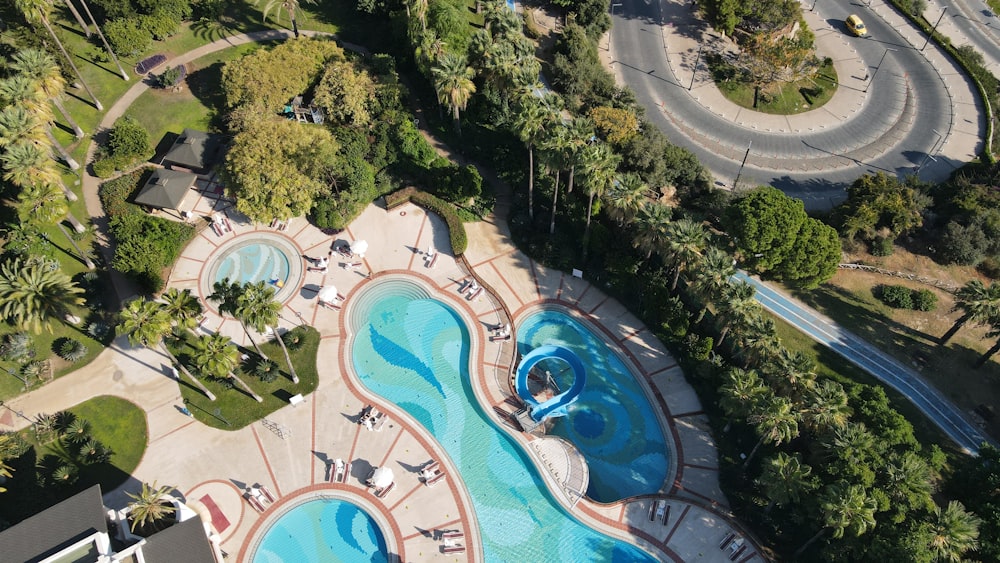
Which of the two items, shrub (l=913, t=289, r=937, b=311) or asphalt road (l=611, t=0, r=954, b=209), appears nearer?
shrub (l=913, t=289, r=937, b=311)

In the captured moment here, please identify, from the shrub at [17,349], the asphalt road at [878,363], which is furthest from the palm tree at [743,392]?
the shrub at [17,349]

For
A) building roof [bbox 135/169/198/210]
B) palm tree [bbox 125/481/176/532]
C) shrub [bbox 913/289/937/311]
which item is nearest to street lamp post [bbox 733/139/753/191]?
shrub [bbox 913/289/937/311]

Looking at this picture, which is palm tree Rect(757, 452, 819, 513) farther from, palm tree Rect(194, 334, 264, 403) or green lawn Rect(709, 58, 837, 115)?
green lawn Rect(709, 58, 837, 115)

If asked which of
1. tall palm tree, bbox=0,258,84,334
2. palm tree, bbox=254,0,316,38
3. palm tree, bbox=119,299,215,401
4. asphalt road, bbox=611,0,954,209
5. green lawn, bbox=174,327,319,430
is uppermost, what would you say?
asphalt road, bbox=611,0,954,209

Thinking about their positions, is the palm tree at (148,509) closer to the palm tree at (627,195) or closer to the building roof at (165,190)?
the building roof at (165,190)

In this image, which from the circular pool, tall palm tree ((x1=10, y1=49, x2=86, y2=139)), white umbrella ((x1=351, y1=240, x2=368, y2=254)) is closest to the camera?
tall palm tree ((x1=10, y1=49, x2=86, y2=139))

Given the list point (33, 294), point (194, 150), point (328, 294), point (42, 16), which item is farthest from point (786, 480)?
point (42, 16)

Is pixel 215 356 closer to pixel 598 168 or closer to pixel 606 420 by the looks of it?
pixel 606 420
